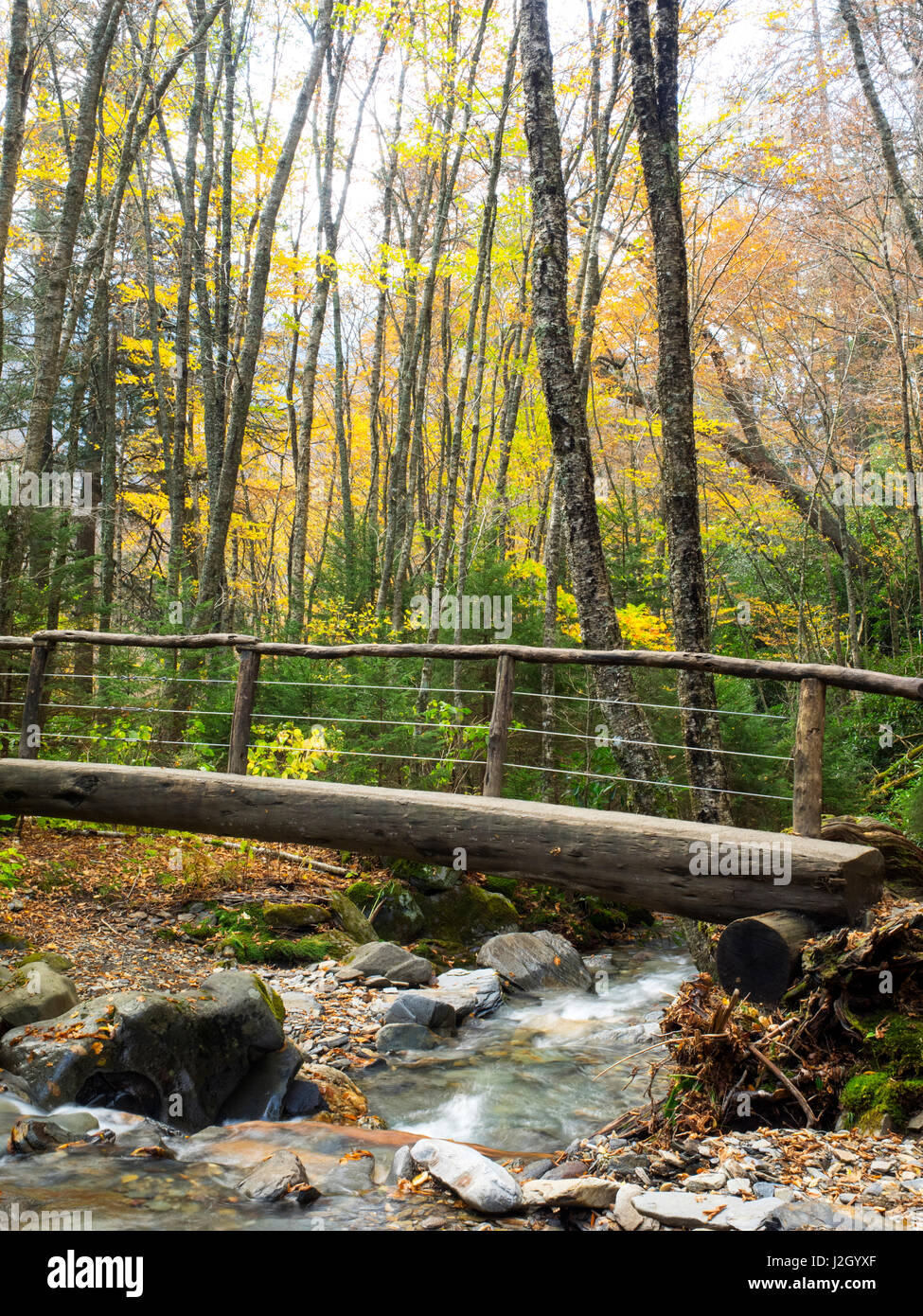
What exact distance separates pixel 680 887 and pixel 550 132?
5764mm

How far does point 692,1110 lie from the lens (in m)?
3.63

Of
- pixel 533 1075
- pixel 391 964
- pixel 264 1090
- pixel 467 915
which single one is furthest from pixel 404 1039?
pixel 467 915

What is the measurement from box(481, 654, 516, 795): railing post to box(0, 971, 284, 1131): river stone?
6.78ft

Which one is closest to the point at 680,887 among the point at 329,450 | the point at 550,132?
the point at 550,132

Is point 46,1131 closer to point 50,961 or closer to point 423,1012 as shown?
point 50,961

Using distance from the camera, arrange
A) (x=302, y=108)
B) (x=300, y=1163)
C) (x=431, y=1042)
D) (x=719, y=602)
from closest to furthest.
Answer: (x=300, y=1163) < (x=431, y=1042) < (x=302, y=108) < (x=719, y=602)

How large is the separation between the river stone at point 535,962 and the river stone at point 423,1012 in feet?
3.56

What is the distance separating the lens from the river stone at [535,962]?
7.04 metres

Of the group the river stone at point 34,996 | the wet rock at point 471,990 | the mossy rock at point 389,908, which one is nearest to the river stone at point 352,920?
the mossy rock at point 389,908

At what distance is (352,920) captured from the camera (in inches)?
286

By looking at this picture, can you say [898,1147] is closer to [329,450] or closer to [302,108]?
[302,108]

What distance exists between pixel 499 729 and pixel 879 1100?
314cm

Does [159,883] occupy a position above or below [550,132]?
below
